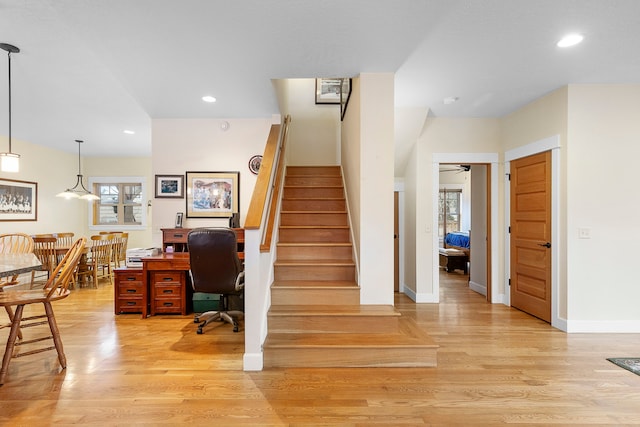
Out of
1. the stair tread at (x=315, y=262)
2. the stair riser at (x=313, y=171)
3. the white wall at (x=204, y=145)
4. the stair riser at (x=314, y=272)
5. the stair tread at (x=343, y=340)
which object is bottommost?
the stair tread at (x=343, y=340)

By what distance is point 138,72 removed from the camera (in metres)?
3.06

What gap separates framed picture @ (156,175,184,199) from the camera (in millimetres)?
4531

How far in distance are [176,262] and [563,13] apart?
4299 mm

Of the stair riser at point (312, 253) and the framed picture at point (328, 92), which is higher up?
the framed picture at point (328, 92)

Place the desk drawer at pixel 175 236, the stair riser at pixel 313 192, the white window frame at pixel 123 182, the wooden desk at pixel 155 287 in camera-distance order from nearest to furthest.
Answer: the wooden desk at pixel 155 287 < the desk drawer at pixel 175 236 < the stair riser at pixel 313 192 < the white window frame at pixel 123 182

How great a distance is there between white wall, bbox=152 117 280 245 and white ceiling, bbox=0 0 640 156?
0.38m

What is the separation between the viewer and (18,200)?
595 centimetres

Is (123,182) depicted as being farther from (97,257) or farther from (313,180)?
(313,180)

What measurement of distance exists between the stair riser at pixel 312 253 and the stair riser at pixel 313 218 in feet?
1.79

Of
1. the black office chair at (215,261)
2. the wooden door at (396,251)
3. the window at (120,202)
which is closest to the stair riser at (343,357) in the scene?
the black office chair at (215,261)

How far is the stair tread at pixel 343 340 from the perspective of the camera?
2.55m

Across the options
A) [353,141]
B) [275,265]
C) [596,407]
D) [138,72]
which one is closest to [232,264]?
[275,265]

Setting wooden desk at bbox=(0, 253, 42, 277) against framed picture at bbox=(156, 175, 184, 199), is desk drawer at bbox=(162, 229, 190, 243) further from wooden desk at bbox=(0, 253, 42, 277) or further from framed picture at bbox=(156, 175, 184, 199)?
wooden desk at bbox=(0, 253, 42, 277)

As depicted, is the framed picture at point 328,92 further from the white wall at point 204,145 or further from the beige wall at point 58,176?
the beige wall at point 58,176
